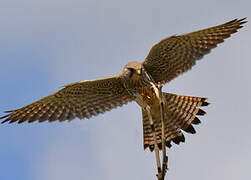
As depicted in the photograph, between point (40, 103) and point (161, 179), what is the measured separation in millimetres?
4432

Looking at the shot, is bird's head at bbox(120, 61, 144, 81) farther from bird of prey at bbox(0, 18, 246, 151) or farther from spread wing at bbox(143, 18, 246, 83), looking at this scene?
spread wing at bbox(143, 18, 246, 83)

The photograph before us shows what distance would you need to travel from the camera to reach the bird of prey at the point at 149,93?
803cm

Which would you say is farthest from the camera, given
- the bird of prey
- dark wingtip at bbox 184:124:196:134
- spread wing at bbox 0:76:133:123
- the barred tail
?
the barred tail

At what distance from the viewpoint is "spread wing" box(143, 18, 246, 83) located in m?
8.14

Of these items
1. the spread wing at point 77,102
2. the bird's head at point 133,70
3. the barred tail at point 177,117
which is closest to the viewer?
the bird's head at point 133,70

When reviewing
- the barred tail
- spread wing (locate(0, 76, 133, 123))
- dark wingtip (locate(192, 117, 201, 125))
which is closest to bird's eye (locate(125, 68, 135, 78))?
spread wing (locate(0, 76, 133, 123))

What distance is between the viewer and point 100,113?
29.2 ft

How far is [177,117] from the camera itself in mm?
8820

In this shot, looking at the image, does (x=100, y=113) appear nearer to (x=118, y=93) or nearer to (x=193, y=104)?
(x=118, y=93)

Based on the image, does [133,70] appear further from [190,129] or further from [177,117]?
[190,129]

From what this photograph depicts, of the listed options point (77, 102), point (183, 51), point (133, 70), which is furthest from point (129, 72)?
point (77, 102)

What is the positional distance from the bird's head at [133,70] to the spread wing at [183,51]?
41 cm

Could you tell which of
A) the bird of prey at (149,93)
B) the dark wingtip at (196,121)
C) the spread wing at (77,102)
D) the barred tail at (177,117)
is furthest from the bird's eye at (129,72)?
the dark wingtip at (196,121)

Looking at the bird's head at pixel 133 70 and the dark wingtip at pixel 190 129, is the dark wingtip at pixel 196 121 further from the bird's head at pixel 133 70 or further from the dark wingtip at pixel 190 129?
the bird's head at pixel 133 70
